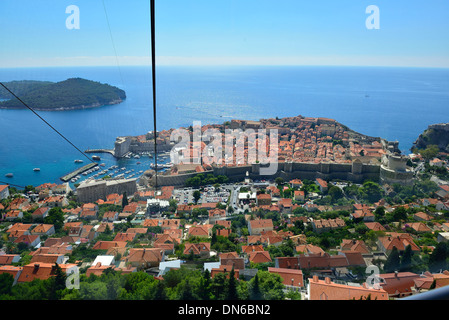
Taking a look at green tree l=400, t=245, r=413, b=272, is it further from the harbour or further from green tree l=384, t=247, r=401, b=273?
the harbour

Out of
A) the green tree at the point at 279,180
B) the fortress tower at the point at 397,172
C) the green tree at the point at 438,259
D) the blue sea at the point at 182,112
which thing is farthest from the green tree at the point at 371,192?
the blue sea at the point at 182,112

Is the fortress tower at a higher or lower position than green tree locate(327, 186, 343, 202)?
higher

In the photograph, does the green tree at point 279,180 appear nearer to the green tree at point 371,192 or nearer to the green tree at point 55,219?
the green tree at point 371,192

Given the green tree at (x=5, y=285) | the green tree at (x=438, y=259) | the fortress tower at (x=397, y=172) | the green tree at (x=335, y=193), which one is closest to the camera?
the green tree at (x=5, y=285)

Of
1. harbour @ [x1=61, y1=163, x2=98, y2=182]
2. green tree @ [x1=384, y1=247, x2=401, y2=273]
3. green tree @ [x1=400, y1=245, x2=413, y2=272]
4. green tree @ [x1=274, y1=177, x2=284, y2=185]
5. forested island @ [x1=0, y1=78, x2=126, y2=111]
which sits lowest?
harbour @ [x1=61, y1=163, x2=98, y2=182]

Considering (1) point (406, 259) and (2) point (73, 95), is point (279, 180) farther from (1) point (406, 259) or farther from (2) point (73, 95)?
(2) point (73, 95)

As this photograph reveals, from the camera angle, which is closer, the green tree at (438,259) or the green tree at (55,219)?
the green tree at (438,259)

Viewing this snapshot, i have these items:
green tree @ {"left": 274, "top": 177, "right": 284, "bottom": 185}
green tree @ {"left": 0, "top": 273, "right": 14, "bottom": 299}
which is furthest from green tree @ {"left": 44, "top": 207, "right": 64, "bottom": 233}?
green tree @ {"left": 274, "top": 177, "right": 284, "bottom": 185}

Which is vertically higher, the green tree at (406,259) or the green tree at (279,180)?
the green tree at (406,259)

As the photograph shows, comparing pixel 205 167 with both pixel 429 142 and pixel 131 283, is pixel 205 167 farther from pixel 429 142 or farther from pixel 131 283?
pixel 429 142
